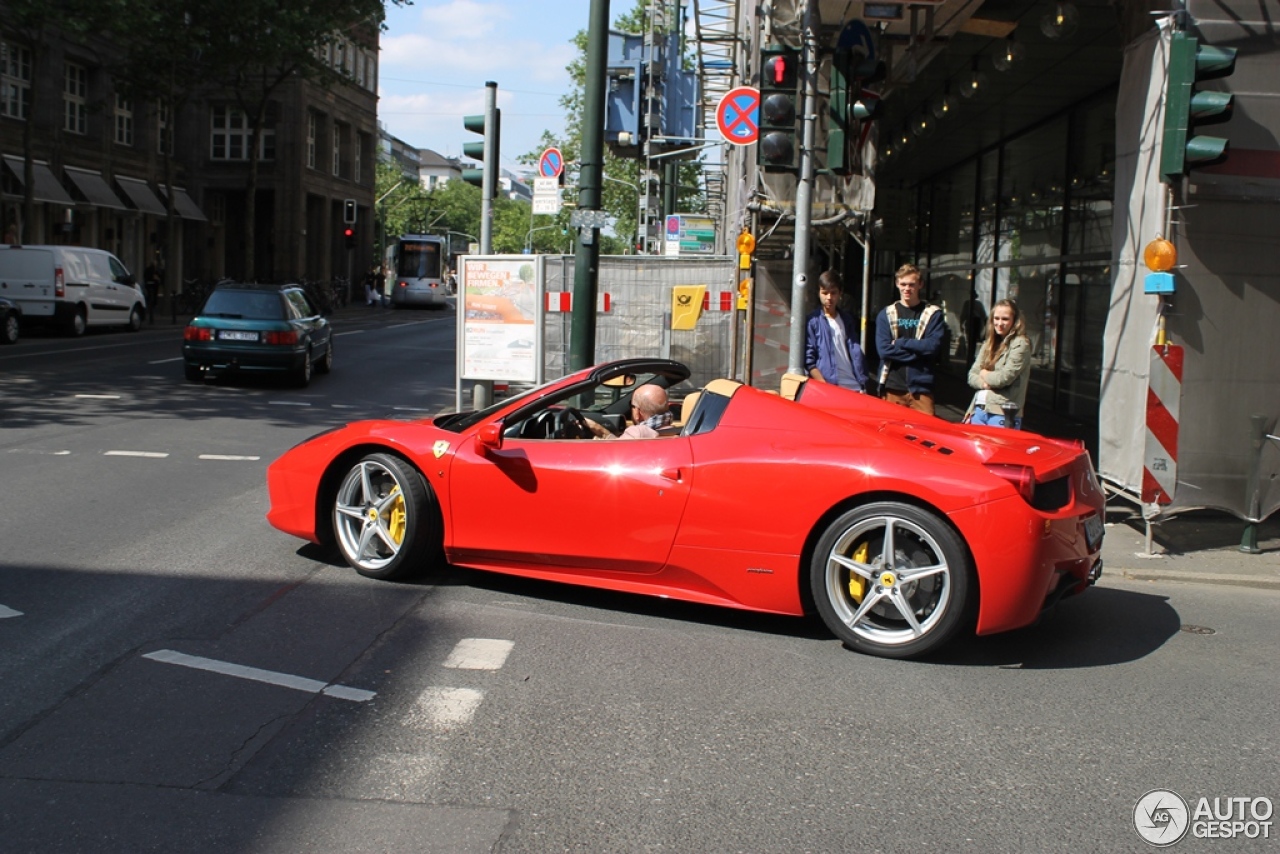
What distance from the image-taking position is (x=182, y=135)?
57281 millimetres

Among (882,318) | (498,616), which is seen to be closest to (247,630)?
(498,616)

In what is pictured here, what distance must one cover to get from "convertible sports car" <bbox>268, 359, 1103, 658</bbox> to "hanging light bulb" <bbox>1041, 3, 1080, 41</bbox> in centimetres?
633

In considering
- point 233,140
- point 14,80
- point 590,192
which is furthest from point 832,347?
point 233,140

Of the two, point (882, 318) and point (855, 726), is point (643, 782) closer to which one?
point (855, 726)

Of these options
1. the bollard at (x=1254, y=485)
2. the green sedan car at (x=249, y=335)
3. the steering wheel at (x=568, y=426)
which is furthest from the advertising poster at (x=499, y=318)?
the bollard at (x=1254, y=485)

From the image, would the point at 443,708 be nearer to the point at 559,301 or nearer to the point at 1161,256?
the point at 1161,256

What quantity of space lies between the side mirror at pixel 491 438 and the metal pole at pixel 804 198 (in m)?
4.52

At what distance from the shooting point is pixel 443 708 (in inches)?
183

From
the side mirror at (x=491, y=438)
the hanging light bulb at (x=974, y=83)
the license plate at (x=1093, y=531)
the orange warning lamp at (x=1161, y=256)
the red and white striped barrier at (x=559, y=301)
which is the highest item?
the hanging light bulb at (x=974, y=83)

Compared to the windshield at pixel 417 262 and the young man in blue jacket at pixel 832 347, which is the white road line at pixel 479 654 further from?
the windshield at pixel 417 262

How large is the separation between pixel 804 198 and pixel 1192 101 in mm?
3475

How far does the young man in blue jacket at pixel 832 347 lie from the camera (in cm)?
1003

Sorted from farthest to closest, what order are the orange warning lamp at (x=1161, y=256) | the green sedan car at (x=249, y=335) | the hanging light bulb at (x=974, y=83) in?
the green sedan car at (x=249, y=335) < the hanging light bulb at (x=974, y=83) < the orange warning lamp at (x=1161, y=256)

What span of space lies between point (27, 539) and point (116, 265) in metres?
23.7
